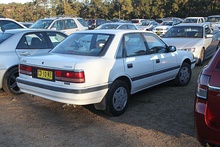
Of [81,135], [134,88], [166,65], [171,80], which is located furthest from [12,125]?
[171,80]

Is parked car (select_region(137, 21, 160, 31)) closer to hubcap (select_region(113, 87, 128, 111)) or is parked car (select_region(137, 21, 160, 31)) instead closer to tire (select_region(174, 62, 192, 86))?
tire (select_region(174, 62, 192, 86))

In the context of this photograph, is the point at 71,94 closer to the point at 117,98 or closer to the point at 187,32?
the point at 117,98

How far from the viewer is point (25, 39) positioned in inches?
249

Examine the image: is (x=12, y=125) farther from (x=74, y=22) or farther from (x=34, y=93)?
(x=74, y=22)

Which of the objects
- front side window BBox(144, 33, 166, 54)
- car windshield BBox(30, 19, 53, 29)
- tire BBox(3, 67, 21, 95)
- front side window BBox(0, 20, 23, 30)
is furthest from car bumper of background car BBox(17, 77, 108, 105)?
car windshield BBox(30, 19, 53, 29)

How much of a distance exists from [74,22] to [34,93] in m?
11.3

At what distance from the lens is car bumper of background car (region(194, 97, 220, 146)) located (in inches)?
113

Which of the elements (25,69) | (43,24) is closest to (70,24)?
(43,24)

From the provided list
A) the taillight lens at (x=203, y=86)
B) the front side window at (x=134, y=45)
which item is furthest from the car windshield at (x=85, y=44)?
the taillight lens at (x=203, y=86)

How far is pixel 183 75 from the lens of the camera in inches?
264

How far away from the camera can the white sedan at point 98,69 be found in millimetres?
4109

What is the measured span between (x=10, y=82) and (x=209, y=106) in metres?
4.42

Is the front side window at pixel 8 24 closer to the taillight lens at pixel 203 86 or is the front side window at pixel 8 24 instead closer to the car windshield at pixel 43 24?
the car windshield at pixel 43 24

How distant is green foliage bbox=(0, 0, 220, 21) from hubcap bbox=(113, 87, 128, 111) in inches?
2277
